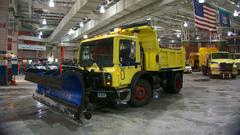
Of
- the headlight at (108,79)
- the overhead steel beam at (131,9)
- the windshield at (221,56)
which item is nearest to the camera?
the headlight at (108,79)

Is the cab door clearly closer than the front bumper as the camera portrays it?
Yes

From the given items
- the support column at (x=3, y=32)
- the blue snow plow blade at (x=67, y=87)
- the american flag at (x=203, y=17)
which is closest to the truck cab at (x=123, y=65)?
the blue snow plow blade at (x=67, y=87)

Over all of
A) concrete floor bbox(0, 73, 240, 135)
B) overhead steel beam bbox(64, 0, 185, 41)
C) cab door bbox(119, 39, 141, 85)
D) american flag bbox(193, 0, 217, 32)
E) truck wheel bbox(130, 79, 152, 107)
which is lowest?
concrete floor bbox(0, 73, 240, 135)

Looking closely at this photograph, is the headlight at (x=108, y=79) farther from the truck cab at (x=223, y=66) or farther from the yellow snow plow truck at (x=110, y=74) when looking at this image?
the truck cab at (x=223, y=66)

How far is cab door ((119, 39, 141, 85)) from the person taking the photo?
20.1ft

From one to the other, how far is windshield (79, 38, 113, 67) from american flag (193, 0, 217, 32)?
6.91m

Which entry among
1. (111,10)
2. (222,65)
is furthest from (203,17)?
(222,65)

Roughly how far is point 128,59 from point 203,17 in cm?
783

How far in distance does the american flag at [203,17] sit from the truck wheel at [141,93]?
6.41 metres

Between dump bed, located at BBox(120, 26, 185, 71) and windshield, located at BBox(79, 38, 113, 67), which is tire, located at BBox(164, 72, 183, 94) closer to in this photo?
dump bed, located at BBox(120, 26, 185, 71)

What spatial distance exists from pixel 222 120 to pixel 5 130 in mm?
4937

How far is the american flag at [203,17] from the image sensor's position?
38.2ft

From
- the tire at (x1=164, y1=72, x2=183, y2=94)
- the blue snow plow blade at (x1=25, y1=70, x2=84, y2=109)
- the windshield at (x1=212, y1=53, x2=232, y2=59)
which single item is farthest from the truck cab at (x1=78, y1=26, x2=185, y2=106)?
the windshield at (x1=212, y1=53, x2=232, y2=59)

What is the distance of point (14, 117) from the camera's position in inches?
223
